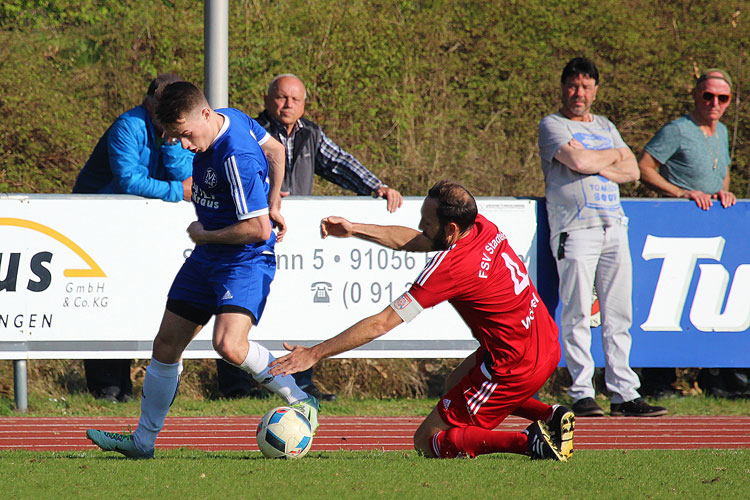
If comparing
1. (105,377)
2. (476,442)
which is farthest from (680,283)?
(105,377)

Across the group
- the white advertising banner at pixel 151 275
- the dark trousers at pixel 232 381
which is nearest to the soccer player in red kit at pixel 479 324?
the white advertising banner at pixel 151 275

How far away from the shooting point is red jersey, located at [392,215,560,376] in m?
5.14

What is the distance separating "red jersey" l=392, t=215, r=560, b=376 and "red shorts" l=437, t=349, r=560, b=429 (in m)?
0.05

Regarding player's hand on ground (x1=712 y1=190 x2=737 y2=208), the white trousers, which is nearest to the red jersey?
the white trousers

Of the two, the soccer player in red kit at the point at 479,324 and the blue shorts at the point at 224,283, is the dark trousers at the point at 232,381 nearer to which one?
the blue shorts at the point at 224,283

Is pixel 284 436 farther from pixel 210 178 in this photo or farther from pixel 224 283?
pixel 210 178

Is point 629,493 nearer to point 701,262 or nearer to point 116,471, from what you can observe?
point 116,471

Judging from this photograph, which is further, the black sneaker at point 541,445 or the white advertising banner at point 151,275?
the white advertising banner at point 151,275

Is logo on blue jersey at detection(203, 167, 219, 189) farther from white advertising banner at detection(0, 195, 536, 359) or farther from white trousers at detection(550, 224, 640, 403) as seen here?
white trousers at detection(550, 224, 640, 403)

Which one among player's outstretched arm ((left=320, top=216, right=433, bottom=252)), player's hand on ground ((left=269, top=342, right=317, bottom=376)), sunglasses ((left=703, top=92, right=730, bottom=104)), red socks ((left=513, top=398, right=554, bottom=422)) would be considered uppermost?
sunglasses ((left=703, top=92, right=730, bottom=104))

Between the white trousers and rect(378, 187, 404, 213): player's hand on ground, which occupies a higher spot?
rect(378, 187, 404, 213): player's hand on ground

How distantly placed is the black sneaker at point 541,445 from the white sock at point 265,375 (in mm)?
1380

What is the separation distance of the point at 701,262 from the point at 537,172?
375 centimetres

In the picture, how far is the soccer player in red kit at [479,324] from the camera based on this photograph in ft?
17.0
